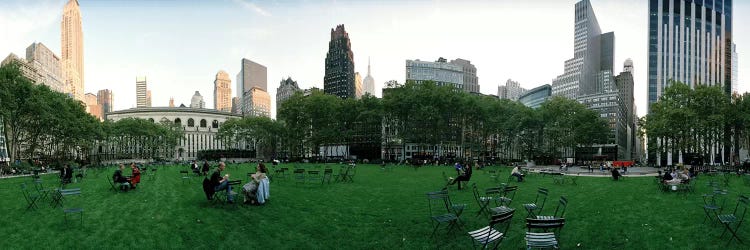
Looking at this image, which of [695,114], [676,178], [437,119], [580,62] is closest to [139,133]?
[437,119]

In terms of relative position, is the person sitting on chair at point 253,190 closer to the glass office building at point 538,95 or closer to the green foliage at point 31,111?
the green foliage at point 31,111

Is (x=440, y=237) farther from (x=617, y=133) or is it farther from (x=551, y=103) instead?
(x=617, y=133)

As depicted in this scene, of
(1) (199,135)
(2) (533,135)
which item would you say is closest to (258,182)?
(2) (533,135)

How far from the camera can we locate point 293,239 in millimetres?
9164

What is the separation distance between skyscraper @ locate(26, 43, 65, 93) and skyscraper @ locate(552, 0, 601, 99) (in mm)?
173758

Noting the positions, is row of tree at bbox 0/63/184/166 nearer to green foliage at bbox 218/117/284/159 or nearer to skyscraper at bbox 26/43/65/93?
green foliage at bbox 218/117/284/159

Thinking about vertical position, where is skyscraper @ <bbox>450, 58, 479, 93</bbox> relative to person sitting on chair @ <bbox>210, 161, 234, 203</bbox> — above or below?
above

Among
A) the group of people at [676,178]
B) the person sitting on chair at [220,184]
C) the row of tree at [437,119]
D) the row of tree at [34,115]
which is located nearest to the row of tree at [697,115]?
the row of tree at [437,119]

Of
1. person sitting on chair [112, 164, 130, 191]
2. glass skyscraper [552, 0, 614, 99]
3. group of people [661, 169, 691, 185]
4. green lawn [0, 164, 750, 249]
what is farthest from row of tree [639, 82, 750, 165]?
glass skyscraper [552, 0, 614, 99]

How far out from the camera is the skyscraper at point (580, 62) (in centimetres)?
15200

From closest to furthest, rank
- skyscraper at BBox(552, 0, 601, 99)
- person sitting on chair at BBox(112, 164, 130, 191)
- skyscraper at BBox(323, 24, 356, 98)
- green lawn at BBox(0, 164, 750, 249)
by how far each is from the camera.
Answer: green lawn at BBox(0, 164, 750, 249)
person sitting on chair at BBox(112, 164, 130, 191)
skyscraper at BBox(552, 0, 601, 99)
skyscraper at BBox(323, 24, 356, 98)

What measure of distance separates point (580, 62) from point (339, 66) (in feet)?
333

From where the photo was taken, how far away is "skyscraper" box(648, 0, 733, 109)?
117 meters

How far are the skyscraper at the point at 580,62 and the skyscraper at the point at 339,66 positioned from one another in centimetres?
8595
